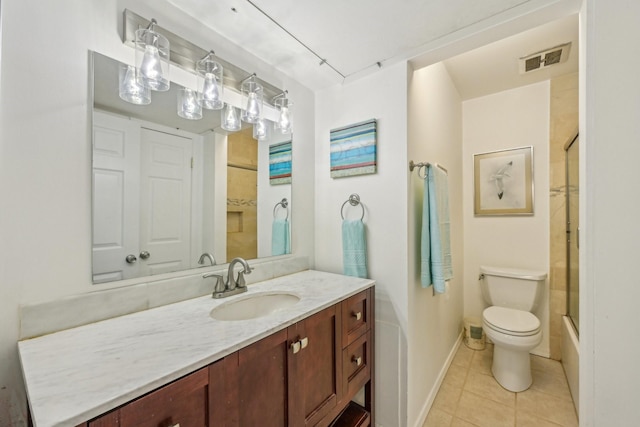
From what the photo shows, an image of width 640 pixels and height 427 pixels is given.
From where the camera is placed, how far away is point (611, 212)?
1.00m

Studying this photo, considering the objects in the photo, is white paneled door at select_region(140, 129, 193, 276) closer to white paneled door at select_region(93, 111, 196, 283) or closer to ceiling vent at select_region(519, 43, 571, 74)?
white paneled door at select_region(93, 111, 196, 283)

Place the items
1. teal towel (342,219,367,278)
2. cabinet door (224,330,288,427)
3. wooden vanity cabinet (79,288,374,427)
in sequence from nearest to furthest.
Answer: wooden vanity cabinet (79,288,374,427), cabinet door (224,330,288,427), teal towel (342,219,367,278)

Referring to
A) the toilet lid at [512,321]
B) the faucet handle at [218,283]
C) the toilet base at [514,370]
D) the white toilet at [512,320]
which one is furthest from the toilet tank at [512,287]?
the faucet handle at [218,283]

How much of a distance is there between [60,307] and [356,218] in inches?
53.8

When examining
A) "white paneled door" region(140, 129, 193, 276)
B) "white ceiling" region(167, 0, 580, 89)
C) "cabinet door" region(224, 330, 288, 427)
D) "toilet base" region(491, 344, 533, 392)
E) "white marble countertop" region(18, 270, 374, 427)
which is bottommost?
"toilet base" region(491, 344, 533, 392)

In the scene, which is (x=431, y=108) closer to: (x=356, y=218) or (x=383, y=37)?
(x=383, y=37)

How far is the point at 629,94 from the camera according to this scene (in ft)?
3.17

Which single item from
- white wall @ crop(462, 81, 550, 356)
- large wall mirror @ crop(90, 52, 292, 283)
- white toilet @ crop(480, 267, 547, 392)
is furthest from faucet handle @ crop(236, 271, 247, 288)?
white wall @ crop(462, 81, 550, 356)

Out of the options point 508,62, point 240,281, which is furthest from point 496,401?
point 508,62

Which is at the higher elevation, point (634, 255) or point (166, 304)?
point (634, 255)

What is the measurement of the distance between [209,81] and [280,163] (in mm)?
592

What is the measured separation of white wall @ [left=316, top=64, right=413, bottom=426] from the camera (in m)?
1.44

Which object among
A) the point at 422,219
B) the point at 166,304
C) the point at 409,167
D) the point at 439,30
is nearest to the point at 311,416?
the point at 166,304

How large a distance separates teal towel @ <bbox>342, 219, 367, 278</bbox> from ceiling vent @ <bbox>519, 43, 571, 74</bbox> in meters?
1.79
